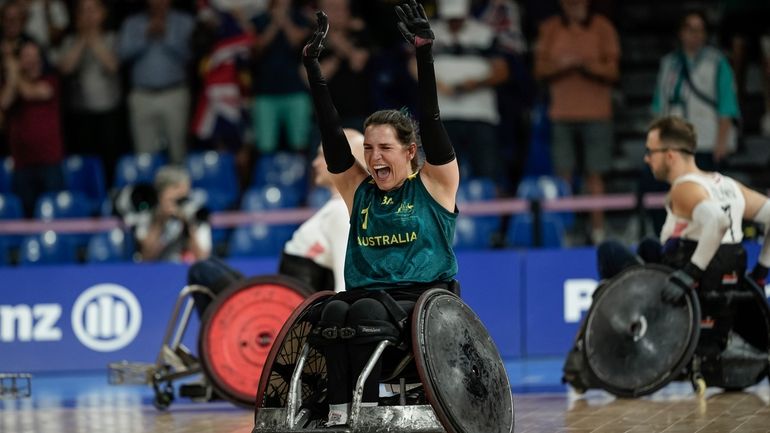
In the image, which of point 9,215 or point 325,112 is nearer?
point 325,112

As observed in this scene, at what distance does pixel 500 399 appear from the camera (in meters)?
6.71

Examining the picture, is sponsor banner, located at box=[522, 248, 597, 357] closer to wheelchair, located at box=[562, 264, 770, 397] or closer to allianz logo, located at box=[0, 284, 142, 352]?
wheelchair, located at box=[562, 264, 770, 397]

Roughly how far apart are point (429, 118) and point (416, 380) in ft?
4.00

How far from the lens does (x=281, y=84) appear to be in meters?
14.7

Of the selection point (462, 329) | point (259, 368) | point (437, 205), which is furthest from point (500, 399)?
point (259, 368)

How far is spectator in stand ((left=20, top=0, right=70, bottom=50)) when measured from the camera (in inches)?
624

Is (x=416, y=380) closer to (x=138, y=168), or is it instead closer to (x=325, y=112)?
(x=325, y=112)

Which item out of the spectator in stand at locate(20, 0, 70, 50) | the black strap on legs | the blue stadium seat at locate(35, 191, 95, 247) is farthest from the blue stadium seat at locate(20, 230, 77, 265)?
the black strap on legs

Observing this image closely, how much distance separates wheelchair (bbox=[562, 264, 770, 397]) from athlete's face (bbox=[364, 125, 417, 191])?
2994mm

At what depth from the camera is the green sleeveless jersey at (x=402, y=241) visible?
22.4 ft

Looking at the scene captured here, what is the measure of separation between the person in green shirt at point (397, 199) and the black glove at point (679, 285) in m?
2.72

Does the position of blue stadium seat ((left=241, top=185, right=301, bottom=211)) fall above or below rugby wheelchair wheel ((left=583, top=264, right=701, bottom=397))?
above

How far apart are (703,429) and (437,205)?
218cm

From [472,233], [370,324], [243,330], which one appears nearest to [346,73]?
[472,233]
